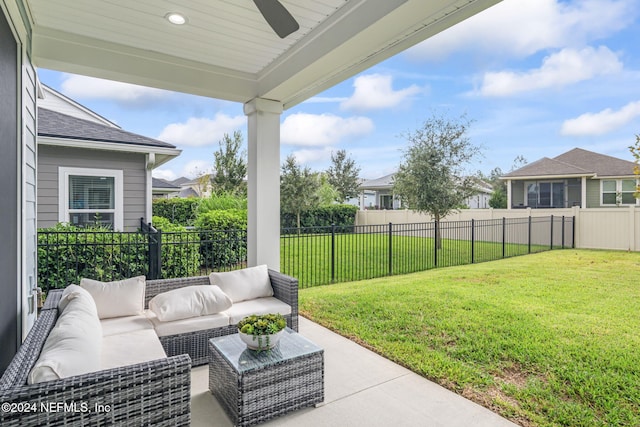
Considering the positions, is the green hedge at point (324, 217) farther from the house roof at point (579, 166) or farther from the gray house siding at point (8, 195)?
the gray house siding at point (8, 195)

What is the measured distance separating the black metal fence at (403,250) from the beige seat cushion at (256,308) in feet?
8.49

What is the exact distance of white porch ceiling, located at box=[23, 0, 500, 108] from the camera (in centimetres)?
242

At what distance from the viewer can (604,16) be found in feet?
24.1

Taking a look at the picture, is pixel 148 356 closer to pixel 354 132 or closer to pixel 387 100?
pixel 387 100

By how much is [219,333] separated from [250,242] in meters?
1.44

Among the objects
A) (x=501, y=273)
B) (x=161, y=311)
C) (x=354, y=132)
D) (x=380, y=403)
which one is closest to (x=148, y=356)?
(x=161, y=311)

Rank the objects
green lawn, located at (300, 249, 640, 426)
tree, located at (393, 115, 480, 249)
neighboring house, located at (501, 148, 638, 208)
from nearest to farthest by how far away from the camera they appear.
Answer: green lawn, located at (300, 249, 640, 426) < tree, located at (393, 115, 480, 249) < neighboring house, located at (501, 148, 638, 208)

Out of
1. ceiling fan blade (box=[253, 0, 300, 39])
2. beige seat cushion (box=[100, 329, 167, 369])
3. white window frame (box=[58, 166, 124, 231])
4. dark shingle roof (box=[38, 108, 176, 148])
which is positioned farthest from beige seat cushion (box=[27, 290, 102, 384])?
dark shingle roof (box=[38, 108, 176, 148])

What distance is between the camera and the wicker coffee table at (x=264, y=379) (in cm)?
209

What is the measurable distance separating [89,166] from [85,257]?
228 centimetres

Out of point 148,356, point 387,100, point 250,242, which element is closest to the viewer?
point 148,356

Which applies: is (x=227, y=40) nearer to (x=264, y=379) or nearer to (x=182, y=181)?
(x=264, y=379)

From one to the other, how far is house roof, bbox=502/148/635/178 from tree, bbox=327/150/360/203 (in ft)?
47.8

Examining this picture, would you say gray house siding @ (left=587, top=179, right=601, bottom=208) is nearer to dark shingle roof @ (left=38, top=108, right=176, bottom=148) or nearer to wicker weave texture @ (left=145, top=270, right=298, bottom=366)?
wicker weave texture @ (left=145, top=270, right=298, bottom=366)
